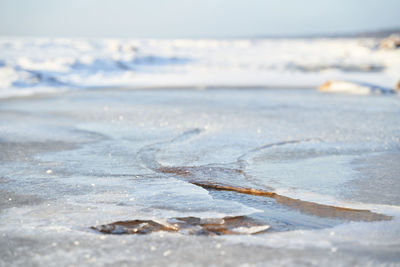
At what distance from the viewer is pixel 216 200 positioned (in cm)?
276

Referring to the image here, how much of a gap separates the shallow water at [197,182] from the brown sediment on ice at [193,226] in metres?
0.06

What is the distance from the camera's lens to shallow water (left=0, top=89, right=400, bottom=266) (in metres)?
2.04

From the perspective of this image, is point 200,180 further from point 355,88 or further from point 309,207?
point 355,88

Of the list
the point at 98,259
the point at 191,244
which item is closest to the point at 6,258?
the point at 98,259

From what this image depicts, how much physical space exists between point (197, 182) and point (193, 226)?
0.83 meters

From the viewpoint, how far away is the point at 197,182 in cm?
317

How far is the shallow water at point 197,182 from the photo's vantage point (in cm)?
204

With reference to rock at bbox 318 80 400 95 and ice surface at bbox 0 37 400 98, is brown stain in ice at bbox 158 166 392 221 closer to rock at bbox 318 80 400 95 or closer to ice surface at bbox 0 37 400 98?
rock at bbox 318 80 400 95

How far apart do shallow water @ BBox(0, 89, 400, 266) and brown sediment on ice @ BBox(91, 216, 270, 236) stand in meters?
0.06

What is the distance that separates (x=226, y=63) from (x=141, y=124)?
15.7 meters

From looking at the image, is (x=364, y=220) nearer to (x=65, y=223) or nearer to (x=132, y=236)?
(x=132, y=236)

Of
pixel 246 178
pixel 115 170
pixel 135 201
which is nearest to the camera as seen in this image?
pixel 135 201

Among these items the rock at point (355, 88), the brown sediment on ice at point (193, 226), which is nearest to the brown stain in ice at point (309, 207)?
the brown sediment on ice at point (193, 226)

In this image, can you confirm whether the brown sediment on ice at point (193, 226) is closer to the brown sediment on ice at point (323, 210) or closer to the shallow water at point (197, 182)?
the shallow water at point (197, 182)
